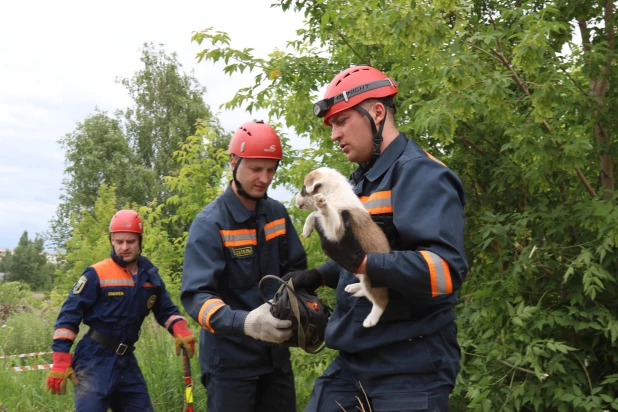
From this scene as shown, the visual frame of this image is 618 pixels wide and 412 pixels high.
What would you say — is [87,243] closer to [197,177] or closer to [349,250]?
[197,177]

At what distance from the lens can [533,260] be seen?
17.1 ft

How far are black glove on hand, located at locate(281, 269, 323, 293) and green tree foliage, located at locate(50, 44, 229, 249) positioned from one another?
39.9 m

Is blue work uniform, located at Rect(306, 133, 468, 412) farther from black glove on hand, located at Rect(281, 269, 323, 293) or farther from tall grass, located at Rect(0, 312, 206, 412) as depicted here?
tall grass, located at Rect(0, 312, 206, 412)

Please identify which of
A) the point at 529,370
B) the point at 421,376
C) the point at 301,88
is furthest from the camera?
the point at 301,88

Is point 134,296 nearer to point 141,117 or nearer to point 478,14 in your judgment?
point 478,14

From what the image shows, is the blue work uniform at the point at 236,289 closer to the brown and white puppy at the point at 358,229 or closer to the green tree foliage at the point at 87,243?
the brown and white puppy at the point at 358,229

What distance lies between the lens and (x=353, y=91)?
10.9 feet

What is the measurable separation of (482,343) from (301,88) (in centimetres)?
357

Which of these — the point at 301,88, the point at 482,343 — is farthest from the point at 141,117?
the point at 482,343

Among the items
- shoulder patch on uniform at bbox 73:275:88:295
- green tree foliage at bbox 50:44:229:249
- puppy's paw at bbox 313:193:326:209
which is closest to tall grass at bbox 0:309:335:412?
shoulder patch on uniform at bbox 73:275:88:295

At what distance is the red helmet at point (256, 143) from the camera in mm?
4488

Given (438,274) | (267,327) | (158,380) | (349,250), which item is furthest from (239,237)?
(158,380)

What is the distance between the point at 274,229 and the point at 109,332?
7.32 ft

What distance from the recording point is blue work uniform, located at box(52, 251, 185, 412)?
5668mm
